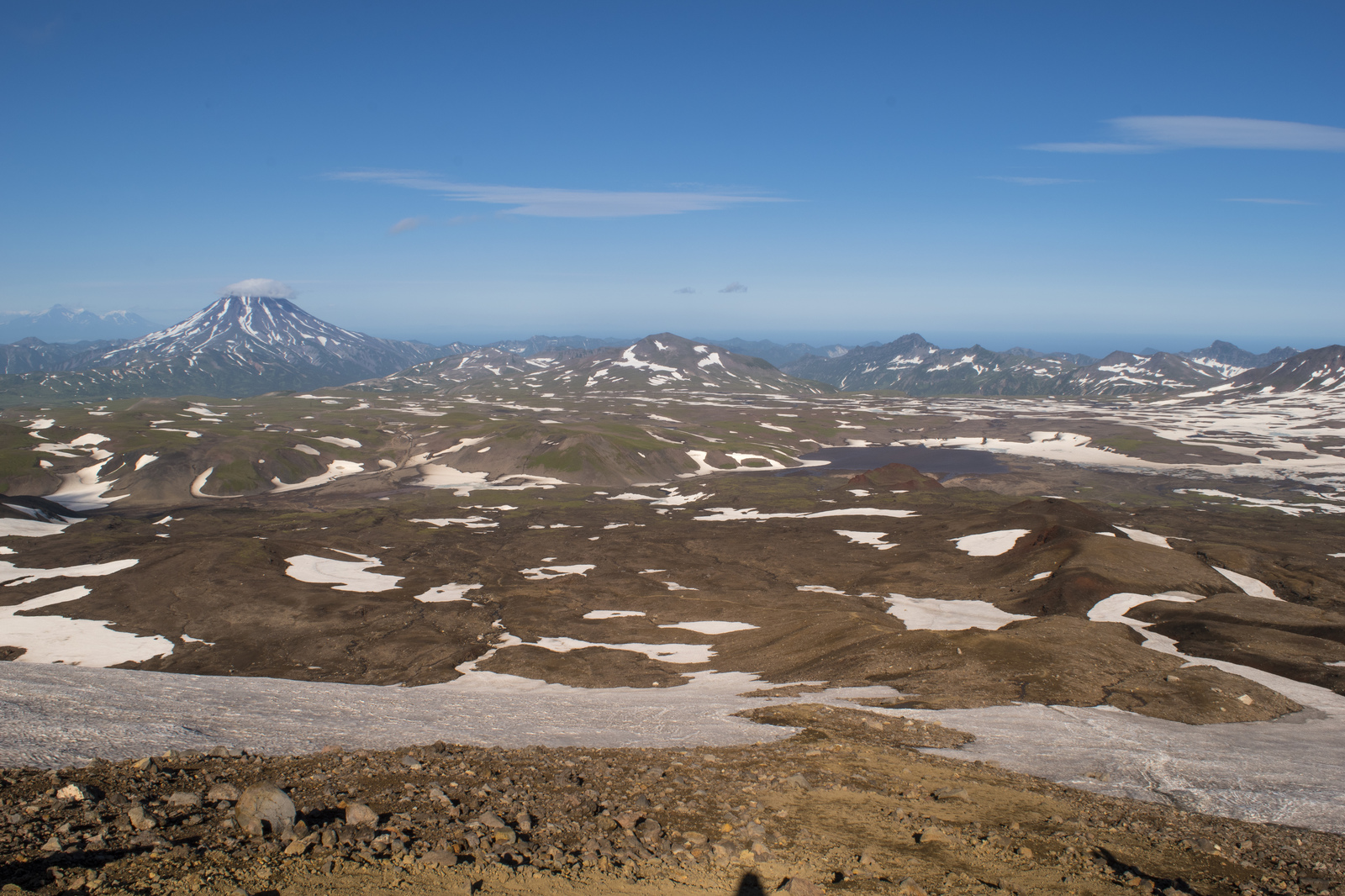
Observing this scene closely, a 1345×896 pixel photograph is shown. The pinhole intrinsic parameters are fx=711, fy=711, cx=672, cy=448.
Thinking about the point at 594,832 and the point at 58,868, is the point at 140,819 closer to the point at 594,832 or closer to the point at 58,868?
the point at 58,868

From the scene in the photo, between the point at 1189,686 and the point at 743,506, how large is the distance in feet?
354

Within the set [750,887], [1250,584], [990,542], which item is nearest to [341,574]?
[990,542]

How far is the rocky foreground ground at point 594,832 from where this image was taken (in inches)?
464

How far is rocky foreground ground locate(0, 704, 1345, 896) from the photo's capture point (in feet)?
38.7

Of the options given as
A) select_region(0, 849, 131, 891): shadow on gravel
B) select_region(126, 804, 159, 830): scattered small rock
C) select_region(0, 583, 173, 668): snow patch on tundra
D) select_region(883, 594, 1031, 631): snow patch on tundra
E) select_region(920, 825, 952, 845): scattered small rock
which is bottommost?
select_region(0, 583, 173, 668): snow patch on tundra

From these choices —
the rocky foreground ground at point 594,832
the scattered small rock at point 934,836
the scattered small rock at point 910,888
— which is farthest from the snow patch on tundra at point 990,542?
the scattered small rock at point 910,888

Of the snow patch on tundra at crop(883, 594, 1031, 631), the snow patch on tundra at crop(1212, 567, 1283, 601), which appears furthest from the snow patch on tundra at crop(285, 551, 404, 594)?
the snow patch on tundra at crop(1212, 567, 1283, 601)

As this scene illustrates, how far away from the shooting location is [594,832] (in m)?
14.6

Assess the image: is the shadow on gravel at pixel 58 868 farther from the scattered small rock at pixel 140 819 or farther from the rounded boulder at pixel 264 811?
the rounded boulder at pixel 264 811

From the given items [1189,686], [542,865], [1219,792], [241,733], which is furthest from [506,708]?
[1189,686]

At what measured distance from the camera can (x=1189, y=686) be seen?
37.4 metres

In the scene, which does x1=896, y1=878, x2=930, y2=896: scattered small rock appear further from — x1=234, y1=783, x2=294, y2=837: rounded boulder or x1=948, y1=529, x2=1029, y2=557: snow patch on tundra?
x1=948, y1=529, x2=1029, y2=557: snow patch on tundra

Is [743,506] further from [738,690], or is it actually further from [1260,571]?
[738,690]

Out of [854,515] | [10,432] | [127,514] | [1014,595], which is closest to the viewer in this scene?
[1014,595]
